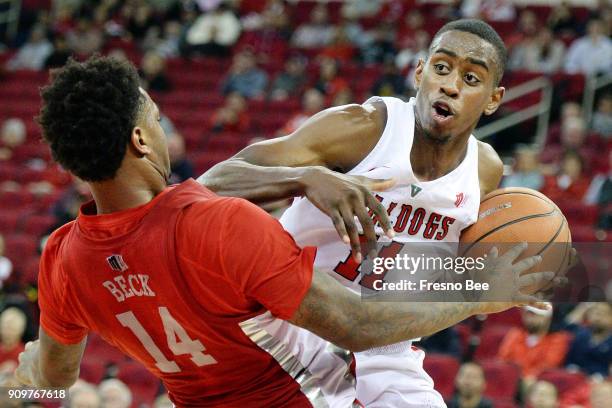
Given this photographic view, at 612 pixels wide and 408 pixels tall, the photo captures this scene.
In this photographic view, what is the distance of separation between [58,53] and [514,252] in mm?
10235

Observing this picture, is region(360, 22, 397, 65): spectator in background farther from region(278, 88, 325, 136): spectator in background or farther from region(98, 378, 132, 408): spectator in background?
region(98, 378, 132, 408): spectator in background

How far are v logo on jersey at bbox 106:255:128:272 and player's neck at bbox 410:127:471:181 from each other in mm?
1202

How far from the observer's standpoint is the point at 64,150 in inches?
91.4

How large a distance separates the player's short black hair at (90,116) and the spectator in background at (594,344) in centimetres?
462

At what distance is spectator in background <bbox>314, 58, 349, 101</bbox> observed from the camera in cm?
1037

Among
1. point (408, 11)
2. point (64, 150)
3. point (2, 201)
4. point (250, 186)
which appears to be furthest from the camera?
point (408, 11)

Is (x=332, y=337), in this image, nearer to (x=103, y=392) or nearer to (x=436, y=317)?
(x=436, y=317)

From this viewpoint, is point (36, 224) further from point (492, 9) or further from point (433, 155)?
point (433, 155)

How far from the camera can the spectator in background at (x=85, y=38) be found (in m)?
12.3

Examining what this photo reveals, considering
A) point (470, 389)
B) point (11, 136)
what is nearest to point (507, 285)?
point (470, 389)

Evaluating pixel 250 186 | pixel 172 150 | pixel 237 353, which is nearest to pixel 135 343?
pixel 237 353

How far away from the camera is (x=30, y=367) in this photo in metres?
2.98

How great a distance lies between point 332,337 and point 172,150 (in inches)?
249

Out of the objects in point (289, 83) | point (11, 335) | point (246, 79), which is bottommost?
point (11, 335)
